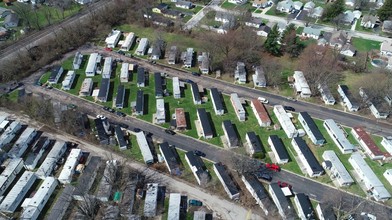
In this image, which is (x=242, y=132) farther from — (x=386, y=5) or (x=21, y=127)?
(x=386, y=5)

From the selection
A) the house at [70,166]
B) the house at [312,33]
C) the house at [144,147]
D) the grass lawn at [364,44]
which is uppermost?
the house at [312,33]

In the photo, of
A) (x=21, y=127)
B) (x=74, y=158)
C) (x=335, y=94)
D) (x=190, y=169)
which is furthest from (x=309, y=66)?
(x=21, y=127)

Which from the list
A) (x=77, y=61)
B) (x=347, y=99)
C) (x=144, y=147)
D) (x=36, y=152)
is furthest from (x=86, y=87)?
(x=347, y=99)

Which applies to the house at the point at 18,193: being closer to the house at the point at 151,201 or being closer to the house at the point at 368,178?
the house at the point at 151,201

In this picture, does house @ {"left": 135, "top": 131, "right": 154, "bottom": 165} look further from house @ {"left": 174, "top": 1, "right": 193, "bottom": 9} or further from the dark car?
house @ {"left": 174, "top": 1, "right": 193, "bottom": 9}

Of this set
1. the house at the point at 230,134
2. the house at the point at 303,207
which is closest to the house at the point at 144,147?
the house at the point at 230,134
